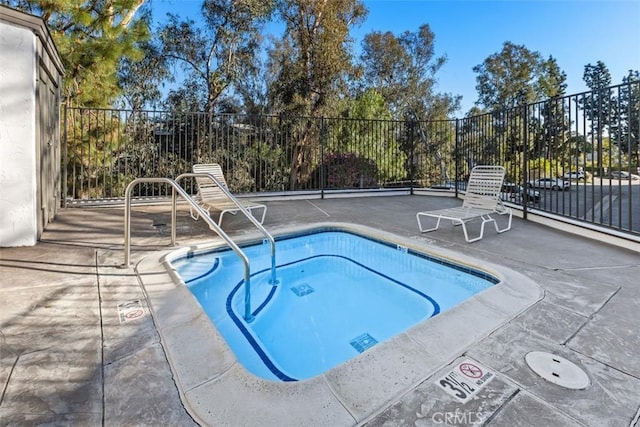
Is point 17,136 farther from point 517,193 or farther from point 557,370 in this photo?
point 517,193

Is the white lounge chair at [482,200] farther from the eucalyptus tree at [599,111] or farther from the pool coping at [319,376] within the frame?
the pool coping at [319,376]

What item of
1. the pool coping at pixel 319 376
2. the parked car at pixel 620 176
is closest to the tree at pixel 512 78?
the parked car at pixel 620 176

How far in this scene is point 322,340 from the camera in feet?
8.52

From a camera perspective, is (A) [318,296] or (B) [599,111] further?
(B) [599,111]

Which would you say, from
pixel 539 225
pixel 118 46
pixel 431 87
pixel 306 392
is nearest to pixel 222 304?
pixel 306 392

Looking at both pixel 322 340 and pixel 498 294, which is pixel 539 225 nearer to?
pixel 498 294

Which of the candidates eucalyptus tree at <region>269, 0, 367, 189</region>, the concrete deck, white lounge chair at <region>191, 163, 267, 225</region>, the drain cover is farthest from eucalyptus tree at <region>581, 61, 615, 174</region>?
eucalyptus tree at <region>269, 0, 367, 189</region>

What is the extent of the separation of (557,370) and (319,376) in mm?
1233

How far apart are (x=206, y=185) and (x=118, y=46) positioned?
3.54 m

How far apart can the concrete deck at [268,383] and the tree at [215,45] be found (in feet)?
30.9

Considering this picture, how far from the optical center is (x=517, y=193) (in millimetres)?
6590

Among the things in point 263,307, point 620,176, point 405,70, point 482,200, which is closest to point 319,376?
point 263,307

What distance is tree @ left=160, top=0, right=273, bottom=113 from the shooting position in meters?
10.3

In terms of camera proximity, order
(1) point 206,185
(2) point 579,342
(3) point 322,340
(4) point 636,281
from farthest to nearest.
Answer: (1) point 206,185
(4) point 636,281
(3) point 322,340
(2) point 579,342
